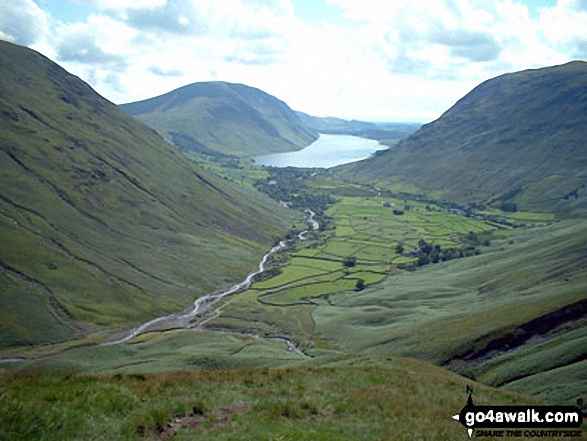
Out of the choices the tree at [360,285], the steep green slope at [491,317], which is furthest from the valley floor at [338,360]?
the tree at [360,285]

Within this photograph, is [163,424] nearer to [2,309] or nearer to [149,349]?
[149,349]

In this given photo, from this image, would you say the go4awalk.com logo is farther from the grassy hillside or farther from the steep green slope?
the steep green slope

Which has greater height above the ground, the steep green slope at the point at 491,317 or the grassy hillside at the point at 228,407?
the grassy hillside at the point at 228,407

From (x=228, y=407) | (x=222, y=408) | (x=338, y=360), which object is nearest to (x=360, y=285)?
(x=338, y=360)

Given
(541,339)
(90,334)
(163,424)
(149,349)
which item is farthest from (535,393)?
(90,334)

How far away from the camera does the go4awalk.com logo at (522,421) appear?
25.4 meters

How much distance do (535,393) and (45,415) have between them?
53.9 m

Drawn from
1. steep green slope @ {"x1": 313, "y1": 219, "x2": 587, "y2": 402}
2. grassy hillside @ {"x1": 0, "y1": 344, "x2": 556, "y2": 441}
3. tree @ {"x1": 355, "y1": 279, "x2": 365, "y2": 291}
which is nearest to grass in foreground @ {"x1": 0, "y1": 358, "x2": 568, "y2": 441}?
grassy hillside @ {"x1": 0, "y1": 344, "x2": 556, "y2": 441}

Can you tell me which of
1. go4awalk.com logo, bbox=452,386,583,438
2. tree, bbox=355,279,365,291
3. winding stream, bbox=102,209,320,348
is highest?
go4awalk.com logo, bbox=452,386,583,438

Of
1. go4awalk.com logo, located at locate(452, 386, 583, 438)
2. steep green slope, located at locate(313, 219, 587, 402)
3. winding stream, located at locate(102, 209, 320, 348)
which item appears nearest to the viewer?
go4awalk.com logo, located at locate(452, 386, 583, 438)

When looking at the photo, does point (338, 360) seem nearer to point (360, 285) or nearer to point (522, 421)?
point (522, 421)

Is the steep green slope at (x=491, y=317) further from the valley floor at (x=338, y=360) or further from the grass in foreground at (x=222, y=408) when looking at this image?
the grass in foreground at (x=222, y=408)

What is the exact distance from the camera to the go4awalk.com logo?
25.4 m

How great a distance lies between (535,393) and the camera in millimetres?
56938
